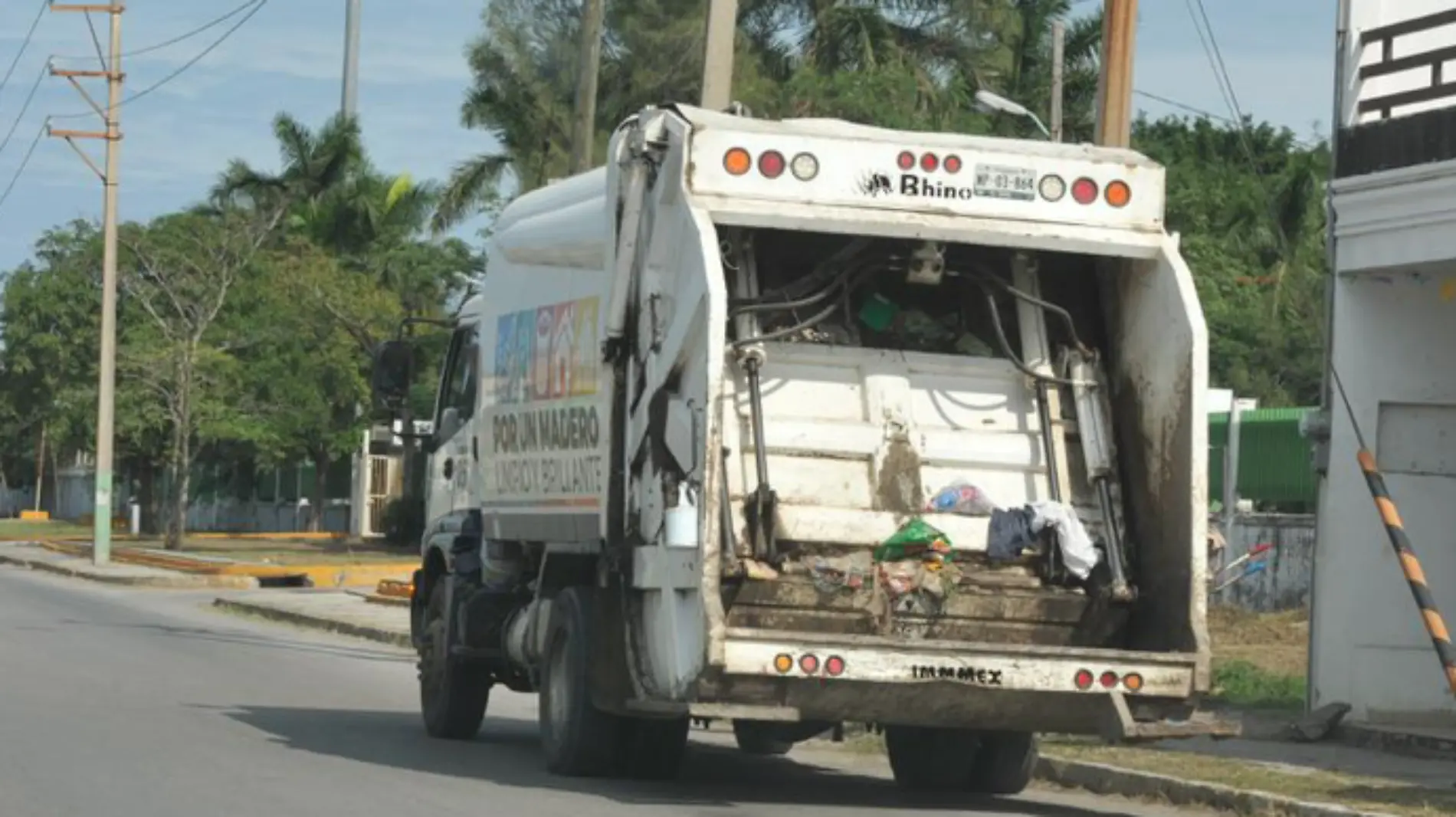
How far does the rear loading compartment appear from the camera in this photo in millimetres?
12047

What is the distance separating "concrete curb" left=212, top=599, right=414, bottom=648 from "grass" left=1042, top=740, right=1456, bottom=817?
1295 centimetres

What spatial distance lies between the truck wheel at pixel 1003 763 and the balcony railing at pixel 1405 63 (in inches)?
224

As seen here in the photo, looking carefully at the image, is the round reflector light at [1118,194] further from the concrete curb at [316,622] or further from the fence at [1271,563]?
the concrete curb at [316,622]

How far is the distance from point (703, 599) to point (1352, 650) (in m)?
7.49

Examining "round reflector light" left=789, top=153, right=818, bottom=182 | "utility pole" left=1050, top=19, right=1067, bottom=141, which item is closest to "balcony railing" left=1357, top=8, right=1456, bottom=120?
"round reflector light" left=789, top=153, right=818, bottom=182

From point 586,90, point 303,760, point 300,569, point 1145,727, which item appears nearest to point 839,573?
point 1145,727

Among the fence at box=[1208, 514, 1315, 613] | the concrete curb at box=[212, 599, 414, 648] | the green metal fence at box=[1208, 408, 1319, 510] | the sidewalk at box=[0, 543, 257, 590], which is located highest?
the green metal fence at box=[1208, 408, 1319, 510]

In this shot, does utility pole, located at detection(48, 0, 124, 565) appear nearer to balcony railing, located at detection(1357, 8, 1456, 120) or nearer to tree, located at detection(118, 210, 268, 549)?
tree, located at detection(118, 210, 268, 549)

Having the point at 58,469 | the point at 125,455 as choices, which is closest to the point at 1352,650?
the point at 125,455

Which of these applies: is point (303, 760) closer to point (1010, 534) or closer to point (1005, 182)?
point (1010, 534)

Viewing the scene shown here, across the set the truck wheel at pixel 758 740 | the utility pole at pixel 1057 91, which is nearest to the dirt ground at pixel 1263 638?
the utility pole at pixel 1057 91

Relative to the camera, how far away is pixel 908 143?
484 inches

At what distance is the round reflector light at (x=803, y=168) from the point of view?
12125 mm

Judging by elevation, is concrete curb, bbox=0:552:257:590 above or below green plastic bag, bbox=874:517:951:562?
below
